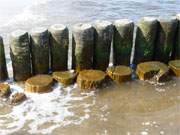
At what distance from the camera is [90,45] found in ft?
28.8

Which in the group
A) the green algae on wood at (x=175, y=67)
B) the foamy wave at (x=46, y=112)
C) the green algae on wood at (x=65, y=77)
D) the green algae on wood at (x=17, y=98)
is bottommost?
the foamy wave at (x=46, y=112)

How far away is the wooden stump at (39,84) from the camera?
8.35 m

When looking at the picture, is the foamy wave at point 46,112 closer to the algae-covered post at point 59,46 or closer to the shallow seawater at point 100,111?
the shallow seawater at point 100,111

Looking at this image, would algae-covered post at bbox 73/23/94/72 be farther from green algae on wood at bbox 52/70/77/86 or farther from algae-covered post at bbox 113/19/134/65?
algae-covered post at bbox 113/19/134/65

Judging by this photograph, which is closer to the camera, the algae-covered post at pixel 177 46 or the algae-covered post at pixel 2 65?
the algae-covered post at pixel 2 65

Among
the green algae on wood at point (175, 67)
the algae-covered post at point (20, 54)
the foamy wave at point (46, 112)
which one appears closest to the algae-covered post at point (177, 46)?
the green algae on wood at point (175, 67)

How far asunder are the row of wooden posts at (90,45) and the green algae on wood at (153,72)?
0.46 meters

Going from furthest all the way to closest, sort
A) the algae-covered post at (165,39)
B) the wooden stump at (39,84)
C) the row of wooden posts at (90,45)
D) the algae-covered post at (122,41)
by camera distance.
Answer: the algae-covered post at (165,39)
the algae-covered post at (122,41)
the row of wooden posts at (90,45)
the wooden stump at (39,84)

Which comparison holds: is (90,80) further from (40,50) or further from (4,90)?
(4,90)

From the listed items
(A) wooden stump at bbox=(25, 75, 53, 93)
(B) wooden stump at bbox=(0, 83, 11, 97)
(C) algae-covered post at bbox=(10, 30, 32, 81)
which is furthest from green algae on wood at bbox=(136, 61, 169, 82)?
(B) wooden stump at bbox=(0, 83, 11, 97)

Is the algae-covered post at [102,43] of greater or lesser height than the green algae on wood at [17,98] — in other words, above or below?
above

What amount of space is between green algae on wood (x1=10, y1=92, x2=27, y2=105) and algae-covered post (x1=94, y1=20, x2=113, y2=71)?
1.94 meters

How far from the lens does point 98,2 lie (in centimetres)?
1628

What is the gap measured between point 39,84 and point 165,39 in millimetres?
3201
